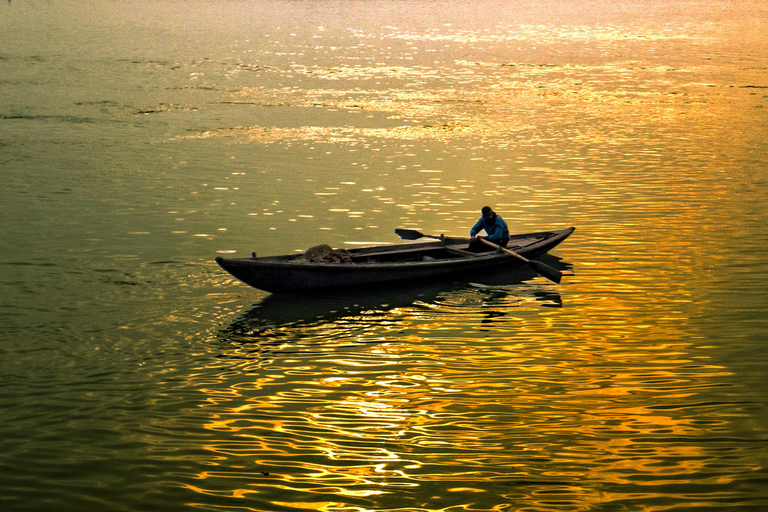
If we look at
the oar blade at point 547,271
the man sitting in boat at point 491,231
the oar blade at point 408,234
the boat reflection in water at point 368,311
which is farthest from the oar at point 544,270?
the oar blade at point 408,234

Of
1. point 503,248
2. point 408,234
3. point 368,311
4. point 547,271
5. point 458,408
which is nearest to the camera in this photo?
point 458,408

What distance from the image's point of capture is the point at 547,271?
13.0m

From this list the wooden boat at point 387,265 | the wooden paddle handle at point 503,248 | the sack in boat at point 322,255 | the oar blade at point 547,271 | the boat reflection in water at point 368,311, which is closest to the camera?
the boat reflection in water at point 368,311

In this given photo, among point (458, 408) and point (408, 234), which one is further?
point (408, 234)

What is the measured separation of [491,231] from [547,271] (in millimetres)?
1423

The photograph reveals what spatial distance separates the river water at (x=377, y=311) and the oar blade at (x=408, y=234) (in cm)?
155

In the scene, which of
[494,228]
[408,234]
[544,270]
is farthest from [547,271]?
[408,234]

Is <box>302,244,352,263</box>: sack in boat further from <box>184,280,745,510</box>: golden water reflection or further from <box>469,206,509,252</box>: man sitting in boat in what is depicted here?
<box>469,206,509,252</box>: man sitting in boat

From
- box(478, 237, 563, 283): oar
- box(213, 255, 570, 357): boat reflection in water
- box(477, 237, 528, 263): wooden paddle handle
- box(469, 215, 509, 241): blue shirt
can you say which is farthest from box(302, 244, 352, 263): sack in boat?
box(478, 237, 563, 283): oar

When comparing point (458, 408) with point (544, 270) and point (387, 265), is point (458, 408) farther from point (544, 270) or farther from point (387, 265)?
point (544, 270)

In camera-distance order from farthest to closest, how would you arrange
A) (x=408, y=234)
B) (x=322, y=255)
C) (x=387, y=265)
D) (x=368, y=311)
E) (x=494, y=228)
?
(x=408, y=234) < (x=494, y=228) < (x=387, y=265) < (x=322, y=255) < (x=368, y=311)

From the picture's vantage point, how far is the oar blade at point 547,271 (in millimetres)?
12984

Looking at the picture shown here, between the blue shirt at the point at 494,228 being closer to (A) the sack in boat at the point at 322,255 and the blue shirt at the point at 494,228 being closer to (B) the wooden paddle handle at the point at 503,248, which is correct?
(B) the wooden paddle handle at the point at 503,248

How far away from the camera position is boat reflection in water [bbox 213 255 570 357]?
35.7ft
